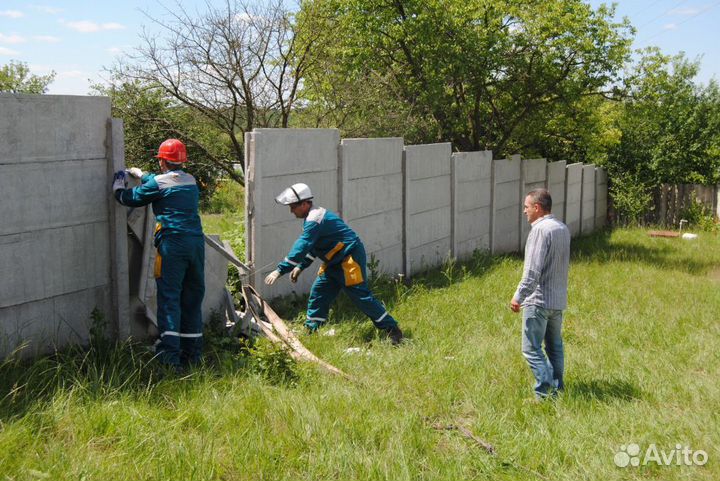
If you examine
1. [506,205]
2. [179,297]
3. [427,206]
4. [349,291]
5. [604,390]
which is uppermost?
[427,206]

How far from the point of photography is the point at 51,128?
587cm

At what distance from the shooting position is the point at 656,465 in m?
4.73

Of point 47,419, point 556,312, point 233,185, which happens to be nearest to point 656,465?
point 556,312

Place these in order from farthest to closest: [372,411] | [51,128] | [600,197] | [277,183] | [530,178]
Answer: [600,197]
[530,178]
[277,183]
[51,128]
[372,411]

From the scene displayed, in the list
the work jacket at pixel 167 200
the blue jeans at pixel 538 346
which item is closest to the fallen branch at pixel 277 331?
the work jacket at pixel 167 200

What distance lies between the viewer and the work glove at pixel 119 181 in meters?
6.21

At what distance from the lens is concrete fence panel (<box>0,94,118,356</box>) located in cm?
561

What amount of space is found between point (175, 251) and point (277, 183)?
2.30 metres

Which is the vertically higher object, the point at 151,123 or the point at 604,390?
the point at 151,123

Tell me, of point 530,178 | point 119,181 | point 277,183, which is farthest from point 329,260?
point 530,178

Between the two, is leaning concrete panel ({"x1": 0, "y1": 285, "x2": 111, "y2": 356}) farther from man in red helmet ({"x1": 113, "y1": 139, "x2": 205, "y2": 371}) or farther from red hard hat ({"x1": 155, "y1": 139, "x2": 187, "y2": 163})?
red hard hat ({"x1": 155, "y1": 139, "x2": 187, "y2": 163})

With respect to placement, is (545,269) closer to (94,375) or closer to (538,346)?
(538,346)

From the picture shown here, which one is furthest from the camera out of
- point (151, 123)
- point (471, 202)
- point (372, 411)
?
point (471, 202)

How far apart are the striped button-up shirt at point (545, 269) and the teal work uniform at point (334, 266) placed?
2064 millimetres
